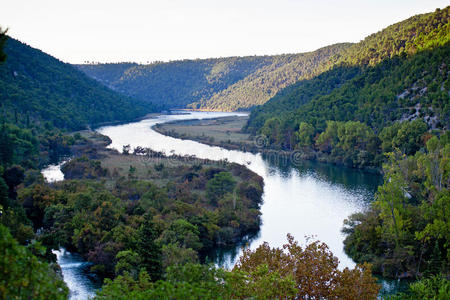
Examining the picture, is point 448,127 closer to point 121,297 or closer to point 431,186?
point 431,186

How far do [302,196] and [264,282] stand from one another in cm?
3897

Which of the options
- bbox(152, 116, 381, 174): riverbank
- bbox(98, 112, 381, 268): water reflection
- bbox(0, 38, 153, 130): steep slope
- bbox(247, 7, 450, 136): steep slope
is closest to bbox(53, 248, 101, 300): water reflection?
bbox(98, 112, 381, 268): water reflection

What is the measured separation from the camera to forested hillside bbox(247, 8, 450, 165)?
70188mm

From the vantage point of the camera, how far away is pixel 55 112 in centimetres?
10319

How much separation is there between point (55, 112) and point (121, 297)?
101 meters

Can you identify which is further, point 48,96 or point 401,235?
point 48,96

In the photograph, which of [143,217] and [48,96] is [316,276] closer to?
[143,217]

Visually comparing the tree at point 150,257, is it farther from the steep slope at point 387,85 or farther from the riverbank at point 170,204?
the steep slope at point 387,85

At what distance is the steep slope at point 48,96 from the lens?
9356 cm

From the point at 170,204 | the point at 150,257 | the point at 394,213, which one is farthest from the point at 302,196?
the point at 150,257

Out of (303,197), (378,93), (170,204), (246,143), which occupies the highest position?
(378,93)

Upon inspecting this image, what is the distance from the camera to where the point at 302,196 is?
5238 centimetres

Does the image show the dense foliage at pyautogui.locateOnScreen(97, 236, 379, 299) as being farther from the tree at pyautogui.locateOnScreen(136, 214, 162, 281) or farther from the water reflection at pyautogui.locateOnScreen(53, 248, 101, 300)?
the water reflection at pyautogui.locateOnScreen(53, 248, 101, 300)

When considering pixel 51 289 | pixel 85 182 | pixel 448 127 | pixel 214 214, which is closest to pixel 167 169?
pixel 85 182
